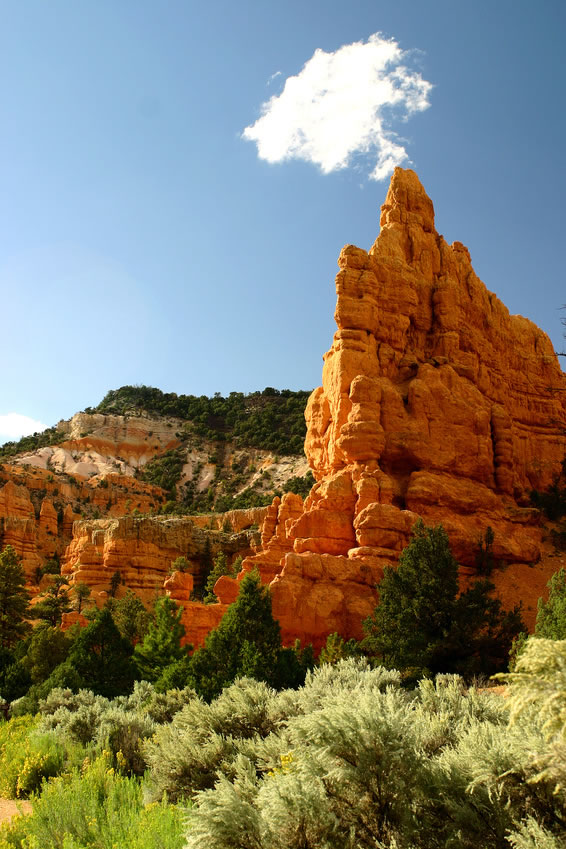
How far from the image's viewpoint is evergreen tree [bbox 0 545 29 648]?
115 feet

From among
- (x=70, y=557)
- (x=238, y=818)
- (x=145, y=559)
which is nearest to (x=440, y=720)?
(x=238, y=818)

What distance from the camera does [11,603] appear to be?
35.9 m

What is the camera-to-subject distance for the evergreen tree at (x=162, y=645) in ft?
90.2

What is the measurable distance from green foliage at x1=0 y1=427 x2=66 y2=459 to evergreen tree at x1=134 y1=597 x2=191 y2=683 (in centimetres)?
7416

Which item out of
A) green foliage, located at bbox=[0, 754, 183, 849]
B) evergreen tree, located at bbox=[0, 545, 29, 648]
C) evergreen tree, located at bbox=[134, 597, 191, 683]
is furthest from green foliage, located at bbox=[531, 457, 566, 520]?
green foliage, located at bbox=[0, 754, 183, 849]

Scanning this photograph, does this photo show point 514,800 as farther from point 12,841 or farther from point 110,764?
point 110,764

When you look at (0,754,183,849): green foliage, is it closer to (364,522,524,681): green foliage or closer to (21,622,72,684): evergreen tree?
(364,522,524,681): green foliage

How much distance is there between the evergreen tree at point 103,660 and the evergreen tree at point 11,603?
34.6ft

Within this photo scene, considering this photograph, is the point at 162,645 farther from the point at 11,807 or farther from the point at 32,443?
the point at 32,443

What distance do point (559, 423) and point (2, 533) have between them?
156 feet

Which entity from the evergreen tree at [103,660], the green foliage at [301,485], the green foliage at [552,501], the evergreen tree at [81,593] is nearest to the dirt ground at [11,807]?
the evergreen tree at [103,660]

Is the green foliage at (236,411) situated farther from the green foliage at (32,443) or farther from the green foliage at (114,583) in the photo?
the green foliage at (114,583)

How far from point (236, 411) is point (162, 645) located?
89389 millimetres

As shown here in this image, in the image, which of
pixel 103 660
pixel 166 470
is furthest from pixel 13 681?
pixel 166 470
